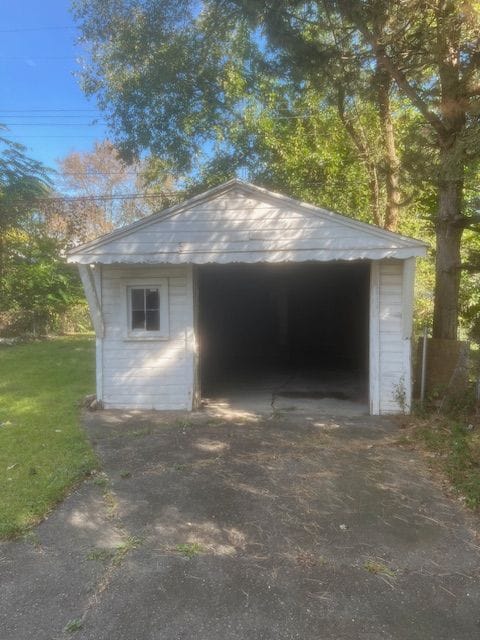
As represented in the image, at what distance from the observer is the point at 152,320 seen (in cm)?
699

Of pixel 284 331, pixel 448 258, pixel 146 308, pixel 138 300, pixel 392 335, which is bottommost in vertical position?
pixel 284 331

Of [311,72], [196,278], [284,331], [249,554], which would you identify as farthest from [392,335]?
[284,331]

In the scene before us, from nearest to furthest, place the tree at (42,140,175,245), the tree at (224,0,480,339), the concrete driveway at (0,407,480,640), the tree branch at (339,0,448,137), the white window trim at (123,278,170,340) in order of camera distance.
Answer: the concrete driveway at (0,407,480,640) → the tree at (224,0,480,339) → the tree branch at (339,0,448,137) → the white window trim at (123,278,170,340) → the tree at (42,140,175,245)

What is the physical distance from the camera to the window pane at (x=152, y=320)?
6.98m

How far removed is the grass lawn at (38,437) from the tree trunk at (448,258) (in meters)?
5.59

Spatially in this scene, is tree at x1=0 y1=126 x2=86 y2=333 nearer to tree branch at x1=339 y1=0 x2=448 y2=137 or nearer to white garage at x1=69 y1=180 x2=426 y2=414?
white garage at x1=69 y1=180 x2=426 y2=414

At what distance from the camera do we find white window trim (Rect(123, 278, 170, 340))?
6918mm

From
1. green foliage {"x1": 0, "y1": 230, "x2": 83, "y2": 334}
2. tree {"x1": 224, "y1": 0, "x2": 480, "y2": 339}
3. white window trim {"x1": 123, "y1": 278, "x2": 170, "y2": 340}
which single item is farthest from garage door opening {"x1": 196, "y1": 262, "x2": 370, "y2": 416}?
green foliage {"x1": 0, "y1": 230, "x2": 83, "y2": 334}

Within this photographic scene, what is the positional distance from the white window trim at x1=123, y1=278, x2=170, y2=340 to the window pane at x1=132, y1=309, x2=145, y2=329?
9 centimetres

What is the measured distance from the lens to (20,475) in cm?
431

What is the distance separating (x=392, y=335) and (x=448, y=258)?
65.5 inches

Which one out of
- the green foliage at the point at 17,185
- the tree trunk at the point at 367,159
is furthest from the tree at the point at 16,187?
the tree trunk at the point at 367,159

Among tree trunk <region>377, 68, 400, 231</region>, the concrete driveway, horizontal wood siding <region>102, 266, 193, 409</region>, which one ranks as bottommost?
the concrete driveway

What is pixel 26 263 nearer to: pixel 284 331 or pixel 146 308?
pixel 284 331
